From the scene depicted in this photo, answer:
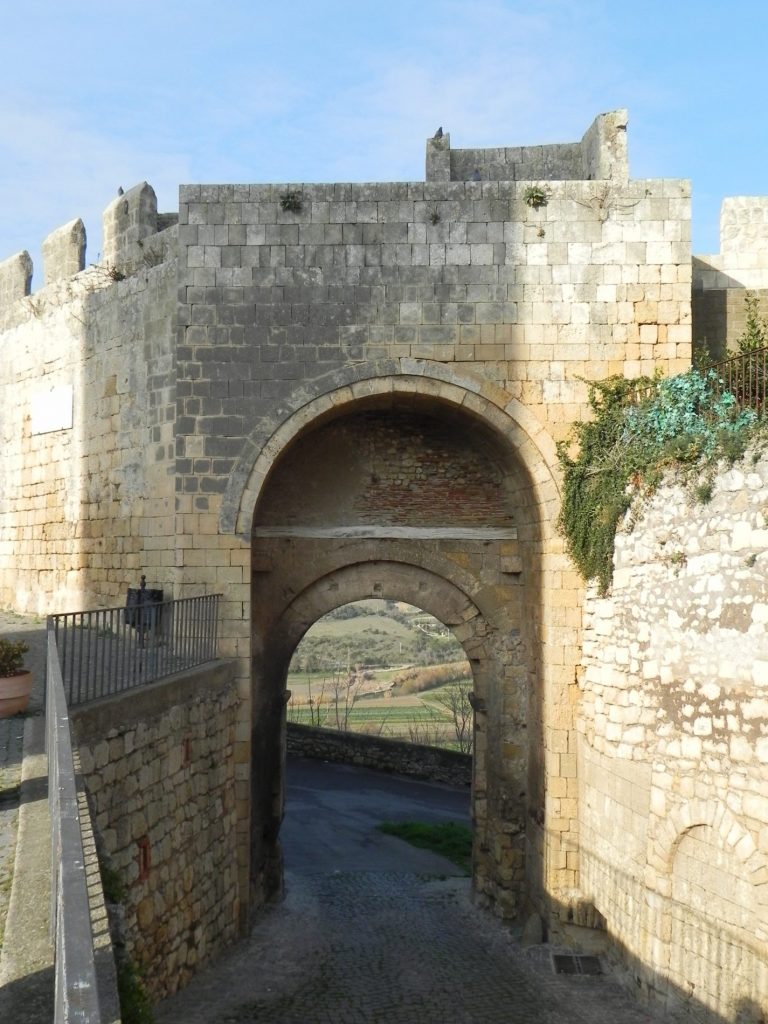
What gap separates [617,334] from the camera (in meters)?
10.2

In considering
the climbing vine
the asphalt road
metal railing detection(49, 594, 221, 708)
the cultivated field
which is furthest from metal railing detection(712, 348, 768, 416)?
the cultivated field

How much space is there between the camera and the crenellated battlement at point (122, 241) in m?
11.5

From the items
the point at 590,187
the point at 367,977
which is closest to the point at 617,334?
the point at 590,187

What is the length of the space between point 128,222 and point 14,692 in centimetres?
696

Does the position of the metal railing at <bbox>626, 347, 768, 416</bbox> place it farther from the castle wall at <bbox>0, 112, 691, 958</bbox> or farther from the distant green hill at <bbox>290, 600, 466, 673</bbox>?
the distant green hill at <bbox>290, 600, 466, 673</bbox>

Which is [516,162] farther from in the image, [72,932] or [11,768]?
[72,932]

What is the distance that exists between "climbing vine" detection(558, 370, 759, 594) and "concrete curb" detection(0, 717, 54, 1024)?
17.3 feet

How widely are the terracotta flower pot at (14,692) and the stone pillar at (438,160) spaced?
24.7 ft

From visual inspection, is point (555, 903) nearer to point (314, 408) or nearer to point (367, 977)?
point (367, 977)

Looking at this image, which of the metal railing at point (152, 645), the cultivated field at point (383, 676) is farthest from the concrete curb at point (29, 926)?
the cultivated field at point (383, 676)

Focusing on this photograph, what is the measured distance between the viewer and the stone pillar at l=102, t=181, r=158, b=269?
38.4 ft

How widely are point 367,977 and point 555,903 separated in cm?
206

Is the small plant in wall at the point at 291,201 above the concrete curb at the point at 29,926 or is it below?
above

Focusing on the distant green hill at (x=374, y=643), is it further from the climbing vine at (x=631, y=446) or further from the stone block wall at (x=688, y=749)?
the stone block wall at (x=688, y=749)
